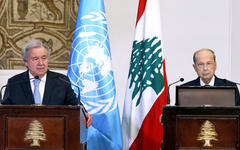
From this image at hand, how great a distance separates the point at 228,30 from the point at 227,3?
0.37 m

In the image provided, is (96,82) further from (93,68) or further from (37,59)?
(37,59)

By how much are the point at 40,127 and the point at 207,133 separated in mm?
1305

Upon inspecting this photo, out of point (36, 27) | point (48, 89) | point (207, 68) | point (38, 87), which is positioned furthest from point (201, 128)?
point (36, 27)

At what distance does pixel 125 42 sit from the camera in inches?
250

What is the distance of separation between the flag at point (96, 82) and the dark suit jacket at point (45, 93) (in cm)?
→ 66

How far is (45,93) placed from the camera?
4.43 metres

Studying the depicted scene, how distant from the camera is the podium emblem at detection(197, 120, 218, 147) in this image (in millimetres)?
3789

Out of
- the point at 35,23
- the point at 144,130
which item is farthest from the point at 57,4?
the point at 144,130

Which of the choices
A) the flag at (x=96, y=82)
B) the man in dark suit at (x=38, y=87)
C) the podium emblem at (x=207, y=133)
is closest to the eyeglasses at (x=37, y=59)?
the man in dark suit at (x=38, y=87)

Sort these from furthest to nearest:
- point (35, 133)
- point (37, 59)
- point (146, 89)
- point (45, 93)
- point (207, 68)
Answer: point (146, 89) < point (207, 68) < point (37, 59) < point (45, 93) < point (35, 133)

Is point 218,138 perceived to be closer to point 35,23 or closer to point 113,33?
point 113,33

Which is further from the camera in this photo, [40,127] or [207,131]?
[207,131]

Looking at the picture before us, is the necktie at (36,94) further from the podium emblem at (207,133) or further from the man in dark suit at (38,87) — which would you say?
the podium emblem at (207,133)

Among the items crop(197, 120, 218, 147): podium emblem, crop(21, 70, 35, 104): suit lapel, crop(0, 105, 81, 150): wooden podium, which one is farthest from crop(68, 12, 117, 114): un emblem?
crop(197, 120, 218, 147): podium emblem
